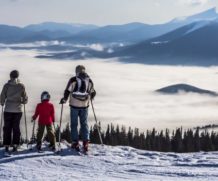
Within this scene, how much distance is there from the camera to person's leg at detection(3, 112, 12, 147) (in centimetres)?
1623

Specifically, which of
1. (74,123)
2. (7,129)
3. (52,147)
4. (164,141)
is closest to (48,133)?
(52,147)

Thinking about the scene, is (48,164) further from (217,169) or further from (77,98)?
(217,169)

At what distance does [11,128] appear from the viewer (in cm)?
1644

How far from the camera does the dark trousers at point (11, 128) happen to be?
16266 mm

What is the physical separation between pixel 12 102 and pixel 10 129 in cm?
87

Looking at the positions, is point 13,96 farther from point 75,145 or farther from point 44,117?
point 75,145

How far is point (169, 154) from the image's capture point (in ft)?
55.2

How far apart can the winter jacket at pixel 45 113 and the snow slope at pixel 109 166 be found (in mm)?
1031

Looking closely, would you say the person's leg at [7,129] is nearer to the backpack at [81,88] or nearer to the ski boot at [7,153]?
the ski boot at [7,153]

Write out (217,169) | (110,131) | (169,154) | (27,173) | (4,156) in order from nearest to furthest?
1. (27,173)
2. (217,169)
3. (4,156)
4. (169,154)
5. (110,131)

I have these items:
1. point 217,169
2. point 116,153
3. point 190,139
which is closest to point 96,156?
point 116,153

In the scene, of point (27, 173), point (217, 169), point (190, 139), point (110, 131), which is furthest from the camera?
point (190, 139)

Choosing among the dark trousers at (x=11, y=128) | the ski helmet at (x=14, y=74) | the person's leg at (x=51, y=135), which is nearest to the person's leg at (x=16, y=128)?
the dark trousers at (x=11, y=128)

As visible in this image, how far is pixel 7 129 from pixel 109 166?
3720 mm
